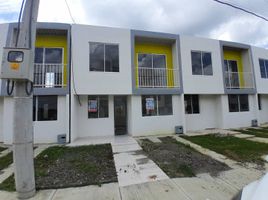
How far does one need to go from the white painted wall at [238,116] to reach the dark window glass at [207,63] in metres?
2.10

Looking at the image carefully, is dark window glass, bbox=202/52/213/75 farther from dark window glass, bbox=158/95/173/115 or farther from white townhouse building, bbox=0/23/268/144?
dark window glass, bbox=158/95/173/115

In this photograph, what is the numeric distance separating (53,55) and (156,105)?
689cm

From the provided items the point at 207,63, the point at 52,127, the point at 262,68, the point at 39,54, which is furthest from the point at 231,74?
the point at 39,54

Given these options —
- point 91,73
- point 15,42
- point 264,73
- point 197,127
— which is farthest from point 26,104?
point 264,73

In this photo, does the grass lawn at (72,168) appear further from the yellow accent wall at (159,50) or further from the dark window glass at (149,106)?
the yellow accent wall at (159,50)

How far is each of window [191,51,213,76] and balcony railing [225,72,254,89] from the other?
6.70ft

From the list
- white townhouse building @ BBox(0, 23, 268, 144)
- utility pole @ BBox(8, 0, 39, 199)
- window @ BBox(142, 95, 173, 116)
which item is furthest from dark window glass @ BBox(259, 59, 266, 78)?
utility pole @ BBox(8, 0, 39, 199)

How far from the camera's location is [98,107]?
1058 cm

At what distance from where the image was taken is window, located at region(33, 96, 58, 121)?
30.0ft

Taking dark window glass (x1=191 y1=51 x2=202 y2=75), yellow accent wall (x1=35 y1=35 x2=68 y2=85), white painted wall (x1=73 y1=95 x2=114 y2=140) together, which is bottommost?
white painted wall (x1=73 y1=95 x2=114 y2=140)

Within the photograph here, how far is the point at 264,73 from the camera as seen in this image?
1426cm

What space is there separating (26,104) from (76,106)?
6.67m

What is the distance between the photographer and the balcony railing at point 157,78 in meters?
11.0

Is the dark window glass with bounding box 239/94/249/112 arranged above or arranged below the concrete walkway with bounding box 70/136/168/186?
above
